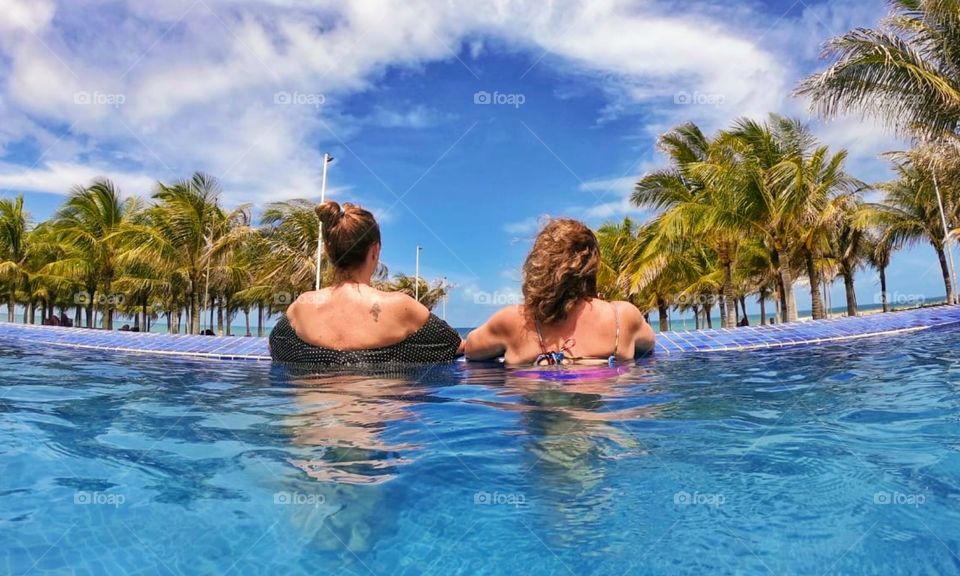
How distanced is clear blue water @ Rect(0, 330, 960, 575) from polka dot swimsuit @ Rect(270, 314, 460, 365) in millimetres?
547

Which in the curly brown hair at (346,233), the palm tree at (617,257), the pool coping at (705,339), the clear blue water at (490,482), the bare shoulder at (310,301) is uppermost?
the palm tree at (617,257)

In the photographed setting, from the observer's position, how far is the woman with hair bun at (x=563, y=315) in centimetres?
378

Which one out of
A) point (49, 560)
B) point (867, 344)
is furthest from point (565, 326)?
point (867, 344)

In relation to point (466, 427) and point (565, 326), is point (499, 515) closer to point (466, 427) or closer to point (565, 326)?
point (466, 427)

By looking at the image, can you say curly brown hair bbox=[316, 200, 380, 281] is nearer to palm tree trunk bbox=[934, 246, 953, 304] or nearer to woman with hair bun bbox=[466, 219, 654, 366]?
woman with hair bun bbox=[466, 219, 654, 366]

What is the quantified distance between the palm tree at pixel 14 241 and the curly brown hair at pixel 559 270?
3750 centimetres

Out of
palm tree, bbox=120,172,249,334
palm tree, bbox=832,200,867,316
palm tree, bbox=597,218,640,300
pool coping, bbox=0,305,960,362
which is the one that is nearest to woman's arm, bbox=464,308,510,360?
pool coping, bbox=0,305,960,362

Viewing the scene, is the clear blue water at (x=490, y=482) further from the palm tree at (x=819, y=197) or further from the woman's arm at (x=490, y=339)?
the palm tree at (x=819, y=197)

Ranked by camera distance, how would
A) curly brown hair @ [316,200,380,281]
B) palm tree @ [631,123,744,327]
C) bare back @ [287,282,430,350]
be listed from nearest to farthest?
curly brown hair @ [316,200,380,281] → bare back @ [287,282,430,350] → palm tree @ [631,123,744,327]

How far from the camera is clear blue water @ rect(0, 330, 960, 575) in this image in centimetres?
177

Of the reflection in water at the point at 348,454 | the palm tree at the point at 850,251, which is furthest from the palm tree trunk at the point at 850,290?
the reflection in water at the point at 348,454

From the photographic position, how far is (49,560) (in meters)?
1.77

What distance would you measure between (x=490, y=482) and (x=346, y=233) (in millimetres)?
2477

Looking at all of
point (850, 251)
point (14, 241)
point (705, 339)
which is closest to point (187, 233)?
point (14, 241)
